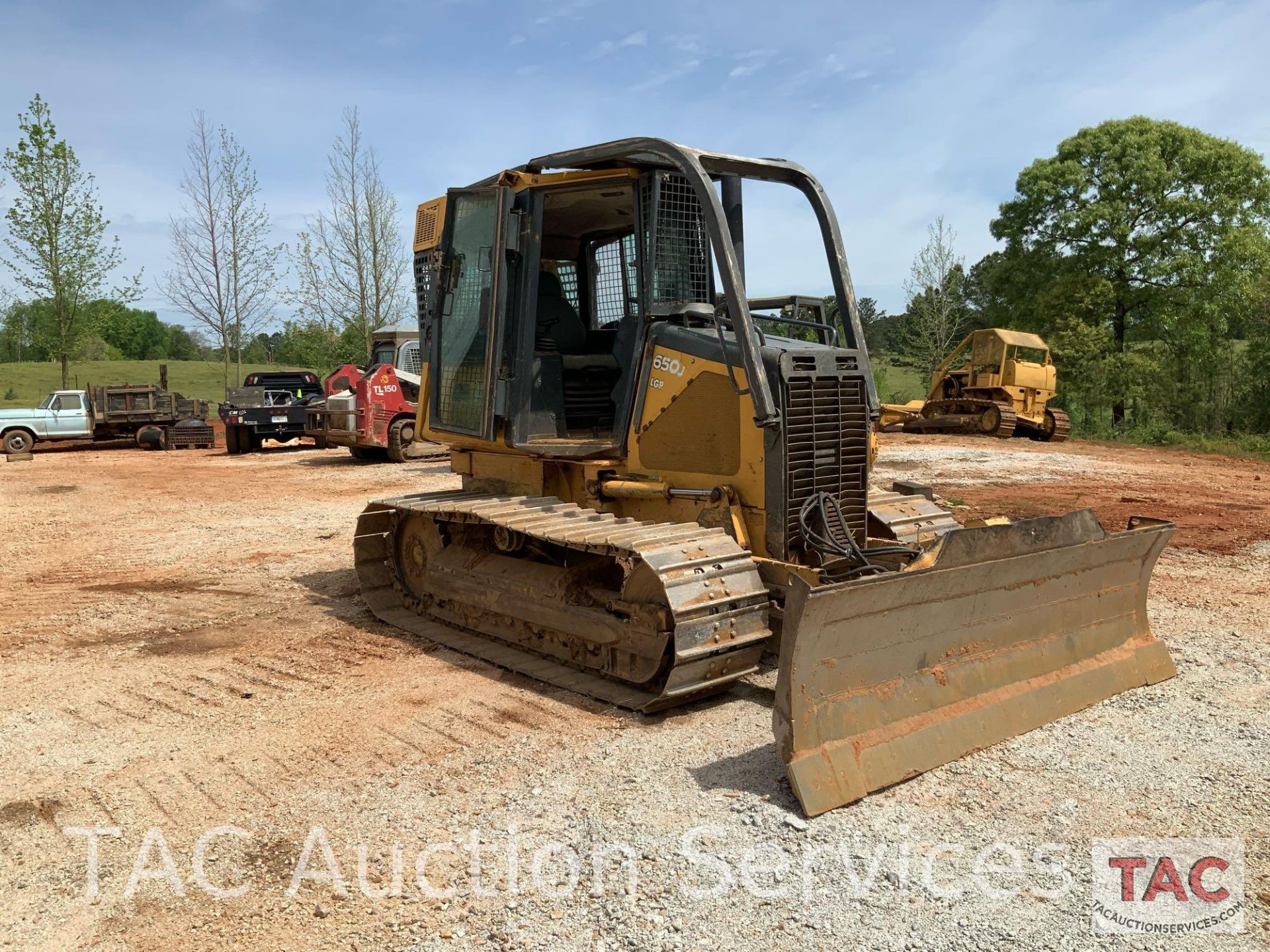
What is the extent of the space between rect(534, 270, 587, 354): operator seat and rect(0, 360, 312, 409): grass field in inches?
1485

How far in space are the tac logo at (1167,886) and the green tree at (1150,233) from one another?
29249 mm

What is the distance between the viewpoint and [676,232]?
5.90m

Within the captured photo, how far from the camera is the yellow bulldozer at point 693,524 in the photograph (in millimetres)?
4297

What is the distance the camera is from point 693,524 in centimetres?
538

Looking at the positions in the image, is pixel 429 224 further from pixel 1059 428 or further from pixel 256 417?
pixel 1059 428

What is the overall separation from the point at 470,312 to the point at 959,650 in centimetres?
399

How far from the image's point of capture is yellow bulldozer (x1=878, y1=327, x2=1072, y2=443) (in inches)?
959

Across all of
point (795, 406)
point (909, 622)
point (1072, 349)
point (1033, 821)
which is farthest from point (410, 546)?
point (1072, 349)

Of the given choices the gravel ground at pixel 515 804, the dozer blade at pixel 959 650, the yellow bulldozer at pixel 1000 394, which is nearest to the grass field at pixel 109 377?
the yellow bulldozer at pixel 1000 394

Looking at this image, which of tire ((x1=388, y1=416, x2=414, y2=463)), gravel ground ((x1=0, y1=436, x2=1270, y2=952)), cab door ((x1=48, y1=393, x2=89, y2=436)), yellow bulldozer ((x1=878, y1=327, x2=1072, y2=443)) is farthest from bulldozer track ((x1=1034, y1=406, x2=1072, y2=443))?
cab door ((x1=48, y1=393, x2=89, y2=436))

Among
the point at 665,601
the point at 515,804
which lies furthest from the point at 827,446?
the point at 515,804

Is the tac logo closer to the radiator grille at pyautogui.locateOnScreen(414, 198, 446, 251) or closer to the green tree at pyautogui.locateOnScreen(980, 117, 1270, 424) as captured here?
the radiator grille at pyautogui.locateOnScreen(414, 198, 446, 251)

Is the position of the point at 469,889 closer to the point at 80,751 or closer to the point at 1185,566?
the point at 80,751

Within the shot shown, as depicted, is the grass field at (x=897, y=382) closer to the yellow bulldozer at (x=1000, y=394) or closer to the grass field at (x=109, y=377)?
the yellow bulldozer at (x=1000, y=394)
